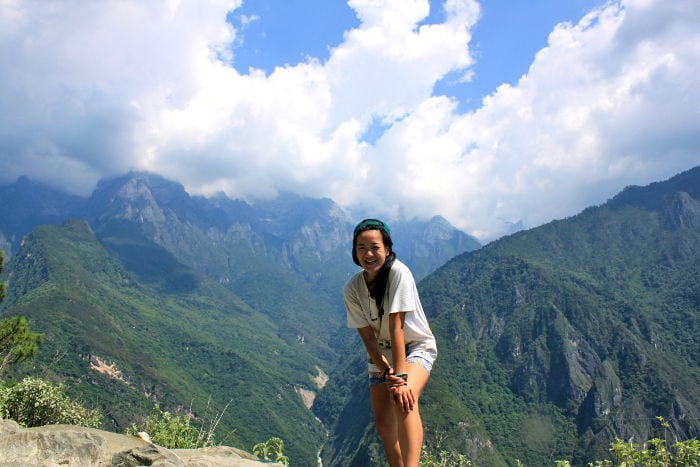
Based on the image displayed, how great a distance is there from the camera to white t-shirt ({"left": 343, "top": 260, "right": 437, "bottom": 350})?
4223 millimetres

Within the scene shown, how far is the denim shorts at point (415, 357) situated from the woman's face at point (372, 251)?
2.91ft

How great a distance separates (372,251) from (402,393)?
1359 millimetres

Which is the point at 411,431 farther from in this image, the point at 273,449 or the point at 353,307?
the point at 273,449

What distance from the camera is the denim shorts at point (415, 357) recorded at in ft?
14.4

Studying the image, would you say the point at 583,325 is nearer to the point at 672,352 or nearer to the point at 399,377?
the point at 672,352

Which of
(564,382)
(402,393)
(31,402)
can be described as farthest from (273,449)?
(564,382)

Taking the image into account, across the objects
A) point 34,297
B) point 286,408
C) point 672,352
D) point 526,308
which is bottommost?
point 286,408

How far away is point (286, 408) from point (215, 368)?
36184 mm

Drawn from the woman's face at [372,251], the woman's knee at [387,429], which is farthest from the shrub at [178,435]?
the woman's face at [372,251]

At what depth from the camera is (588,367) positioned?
16712 centimetres

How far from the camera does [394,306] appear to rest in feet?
13.6

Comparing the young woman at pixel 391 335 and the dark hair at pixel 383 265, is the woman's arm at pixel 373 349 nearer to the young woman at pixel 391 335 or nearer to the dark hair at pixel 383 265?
the young woman at pixel 391 335

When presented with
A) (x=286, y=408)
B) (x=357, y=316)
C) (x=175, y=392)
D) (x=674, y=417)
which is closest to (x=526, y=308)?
(x=674, y=417)

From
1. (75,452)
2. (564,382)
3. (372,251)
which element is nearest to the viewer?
(372,251)
